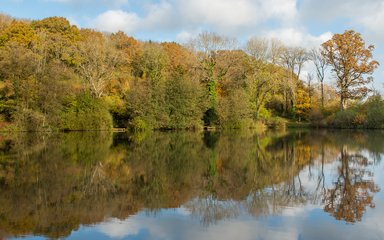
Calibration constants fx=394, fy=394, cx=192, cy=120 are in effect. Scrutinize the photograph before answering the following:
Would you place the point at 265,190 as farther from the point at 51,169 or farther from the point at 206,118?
the point at 206,118

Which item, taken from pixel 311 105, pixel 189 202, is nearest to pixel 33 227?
pixel 189 202

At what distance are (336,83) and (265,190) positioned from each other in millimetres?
45763

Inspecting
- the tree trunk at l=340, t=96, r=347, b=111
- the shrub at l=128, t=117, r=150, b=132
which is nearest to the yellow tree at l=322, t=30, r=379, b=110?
the tree trunk at l=340, t=96, r=347, b=111

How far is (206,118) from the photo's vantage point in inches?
2077

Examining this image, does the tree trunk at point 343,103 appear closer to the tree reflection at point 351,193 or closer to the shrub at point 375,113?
the shrub at point 375,113

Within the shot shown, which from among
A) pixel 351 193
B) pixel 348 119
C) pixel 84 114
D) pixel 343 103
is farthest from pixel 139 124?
pixel 351 193

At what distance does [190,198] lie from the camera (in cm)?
1084

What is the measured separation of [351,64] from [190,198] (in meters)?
47.0

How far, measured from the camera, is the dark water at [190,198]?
8.00 metres

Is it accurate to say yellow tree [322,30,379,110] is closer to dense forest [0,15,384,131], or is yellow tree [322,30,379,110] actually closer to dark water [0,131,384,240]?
dense forest [0,15,384,131]

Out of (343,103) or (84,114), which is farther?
(343,103)

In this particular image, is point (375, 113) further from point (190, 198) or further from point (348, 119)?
point (190, 198)

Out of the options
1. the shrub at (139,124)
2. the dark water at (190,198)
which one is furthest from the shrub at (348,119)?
the dark water at (190,198)

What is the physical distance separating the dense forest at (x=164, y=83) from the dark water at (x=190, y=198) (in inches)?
957
